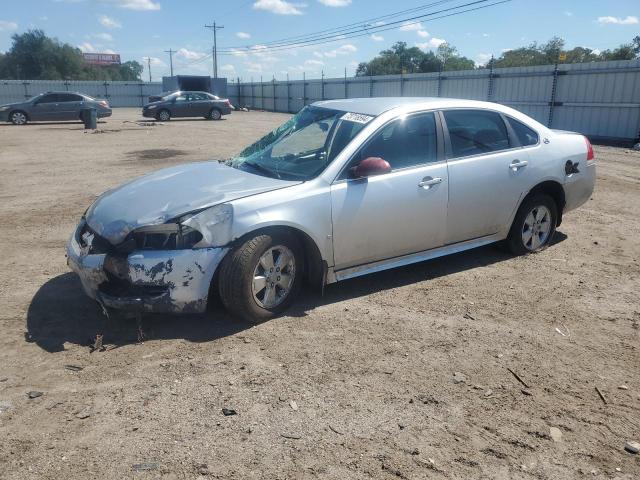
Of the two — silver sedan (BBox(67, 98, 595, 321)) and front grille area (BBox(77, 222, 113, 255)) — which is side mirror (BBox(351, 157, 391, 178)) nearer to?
silver sedan (BBox(67, 98, 595, 321))

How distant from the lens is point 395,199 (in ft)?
15.0

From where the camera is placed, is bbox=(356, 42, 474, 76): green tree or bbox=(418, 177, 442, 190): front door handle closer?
bbox=(418, 177, 442, 190): front door handle

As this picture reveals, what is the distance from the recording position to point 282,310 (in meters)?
4.29

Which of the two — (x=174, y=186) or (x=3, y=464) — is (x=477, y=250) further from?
(x=3, y=464)

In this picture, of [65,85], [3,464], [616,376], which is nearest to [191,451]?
[3,464]

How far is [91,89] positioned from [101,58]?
184 ft

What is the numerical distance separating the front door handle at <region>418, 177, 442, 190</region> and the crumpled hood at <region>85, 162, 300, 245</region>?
3.80 ft

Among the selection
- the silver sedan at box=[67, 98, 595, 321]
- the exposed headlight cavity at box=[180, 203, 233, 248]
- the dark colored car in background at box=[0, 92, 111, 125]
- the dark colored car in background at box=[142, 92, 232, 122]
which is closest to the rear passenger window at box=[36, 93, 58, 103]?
the dark colored car in background at box=[0, 92, 111, 125]

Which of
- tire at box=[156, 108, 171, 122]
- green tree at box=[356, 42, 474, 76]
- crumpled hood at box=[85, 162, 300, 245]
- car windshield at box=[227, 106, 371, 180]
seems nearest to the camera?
crumpled hood at box=[85, 162, 300, 245]

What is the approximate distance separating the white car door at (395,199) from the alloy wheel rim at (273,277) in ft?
1.33

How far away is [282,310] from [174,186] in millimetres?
1321

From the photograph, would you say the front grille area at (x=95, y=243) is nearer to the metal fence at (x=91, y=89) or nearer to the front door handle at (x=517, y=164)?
the front door handle at (x=517, y=164)

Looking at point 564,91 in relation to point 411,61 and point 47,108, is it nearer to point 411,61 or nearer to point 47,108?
point 47,108

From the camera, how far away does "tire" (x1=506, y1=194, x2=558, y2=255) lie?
558 cm
